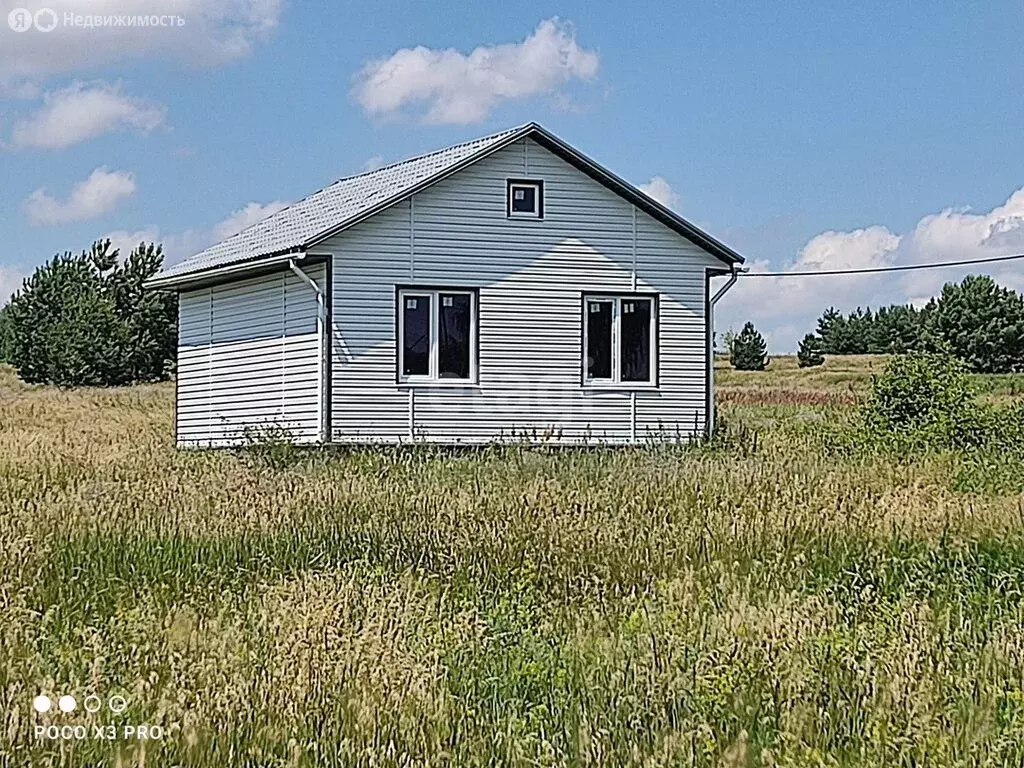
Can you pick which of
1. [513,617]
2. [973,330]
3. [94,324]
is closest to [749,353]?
[973,330]

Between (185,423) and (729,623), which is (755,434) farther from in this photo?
(729,623)

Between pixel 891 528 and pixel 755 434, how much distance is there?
1156 cm

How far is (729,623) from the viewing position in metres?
7.62

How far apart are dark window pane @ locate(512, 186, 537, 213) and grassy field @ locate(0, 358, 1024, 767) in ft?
23.7

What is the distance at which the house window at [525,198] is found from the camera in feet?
69.0

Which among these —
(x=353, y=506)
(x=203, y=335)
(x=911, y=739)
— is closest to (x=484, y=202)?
(x=203, y=335)

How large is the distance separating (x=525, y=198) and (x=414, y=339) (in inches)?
110

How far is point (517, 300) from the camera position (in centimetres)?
2078

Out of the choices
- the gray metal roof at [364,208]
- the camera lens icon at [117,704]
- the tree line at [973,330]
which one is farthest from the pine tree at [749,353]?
the camera lens icon at [117,704]

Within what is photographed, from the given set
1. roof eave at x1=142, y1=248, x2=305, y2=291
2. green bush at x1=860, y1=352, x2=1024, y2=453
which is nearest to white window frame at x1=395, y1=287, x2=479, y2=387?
roof eave at x1=142, y1=248, x2=305, y2=291

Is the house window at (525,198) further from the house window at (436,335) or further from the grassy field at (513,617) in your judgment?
the grassy field at (513,617)

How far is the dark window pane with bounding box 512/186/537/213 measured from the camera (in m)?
21.1

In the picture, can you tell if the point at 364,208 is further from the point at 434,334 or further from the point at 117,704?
the point at 117,704

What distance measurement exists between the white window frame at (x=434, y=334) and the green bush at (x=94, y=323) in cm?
3231
